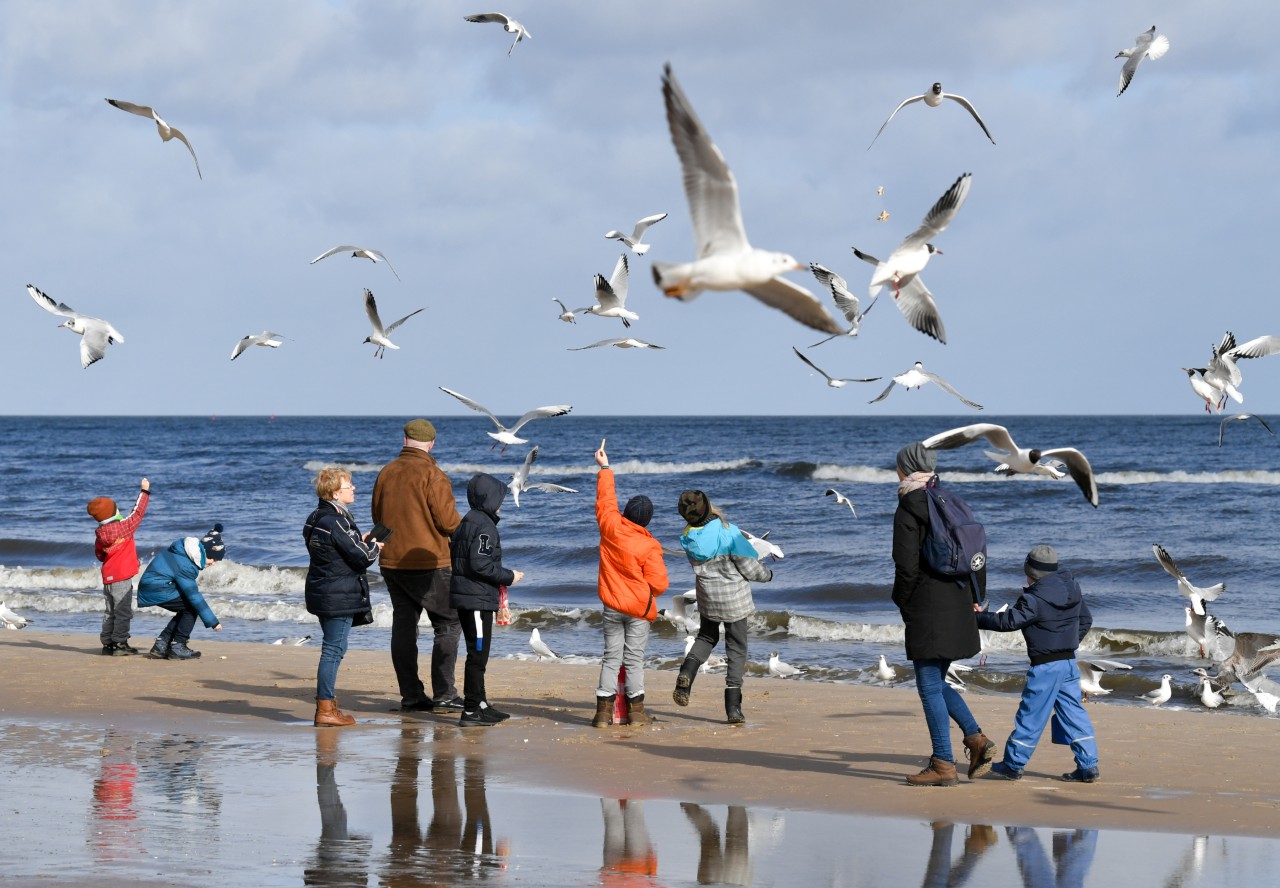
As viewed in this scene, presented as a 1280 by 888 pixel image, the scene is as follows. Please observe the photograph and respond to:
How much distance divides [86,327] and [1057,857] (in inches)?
429

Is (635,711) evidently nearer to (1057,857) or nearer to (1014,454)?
(1014,454)

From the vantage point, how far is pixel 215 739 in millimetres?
8539

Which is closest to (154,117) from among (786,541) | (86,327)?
(86,327)

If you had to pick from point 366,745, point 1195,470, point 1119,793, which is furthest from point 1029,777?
point 1195,470

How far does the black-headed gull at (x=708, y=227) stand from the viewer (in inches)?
224

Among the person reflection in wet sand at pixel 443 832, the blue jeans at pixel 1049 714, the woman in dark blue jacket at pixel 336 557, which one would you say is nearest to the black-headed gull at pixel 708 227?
the person reflection in wet sand at pixel 443 832

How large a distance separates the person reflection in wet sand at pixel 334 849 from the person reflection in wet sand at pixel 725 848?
1332 millimetres

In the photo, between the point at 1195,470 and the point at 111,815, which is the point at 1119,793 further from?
the point at 1195,470

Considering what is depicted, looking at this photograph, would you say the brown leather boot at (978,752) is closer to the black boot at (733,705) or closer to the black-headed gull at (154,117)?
the black boot at (733,705)

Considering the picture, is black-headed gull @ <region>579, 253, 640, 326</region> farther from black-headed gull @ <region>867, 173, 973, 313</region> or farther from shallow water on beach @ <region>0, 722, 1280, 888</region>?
shallow water on beach @ <region>0, 722, 1280, 888</region>

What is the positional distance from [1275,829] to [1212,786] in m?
0.99

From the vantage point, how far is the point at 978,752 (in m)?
7.28

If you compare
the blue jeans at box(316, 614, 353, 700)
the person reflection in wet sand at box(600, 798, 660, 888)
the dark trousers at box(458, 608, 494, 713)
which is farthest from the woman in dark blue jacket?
the person reflection in wet sand at box(600, 798, 660, 888)

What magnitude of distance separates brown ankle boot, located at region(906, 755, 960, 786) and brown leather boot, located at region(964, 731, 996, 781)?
148mm
